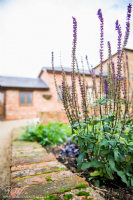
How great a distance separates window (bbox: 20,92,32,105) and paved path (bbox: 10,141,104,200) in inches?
410

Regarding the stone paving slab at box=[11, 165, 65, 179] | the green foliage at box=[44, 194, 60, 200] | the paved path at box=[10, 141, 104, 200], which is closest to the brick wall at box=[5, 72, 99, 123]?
the paved path at box=[10, 141, 104, 200]

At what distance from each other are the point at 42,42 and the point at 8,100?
34.8ft

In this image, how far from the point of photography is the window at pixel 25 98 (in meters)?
11.8

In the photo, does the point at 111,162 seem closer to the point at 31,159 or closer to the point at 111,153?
the point at 111,153

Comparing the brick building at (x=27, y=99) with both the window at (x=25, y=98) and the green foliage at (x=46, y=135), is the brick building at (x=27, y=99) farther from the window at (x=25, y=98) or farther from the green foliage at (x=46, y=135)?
the green foliage at (x=46, y=135)

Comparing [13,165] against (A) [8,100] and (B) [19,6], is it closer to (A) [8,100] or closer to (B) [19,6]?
(B) [19,6]

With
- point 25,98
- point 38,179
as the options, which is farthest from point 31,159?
point 25,98

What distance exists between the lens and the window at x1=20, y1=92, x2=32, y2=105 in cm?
1184

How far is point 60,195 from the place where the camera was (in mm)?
1050

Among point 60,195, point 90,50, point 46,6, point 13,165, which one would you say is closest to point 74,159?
point 13,165

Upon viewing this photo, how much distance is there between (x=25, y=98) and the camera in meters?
12.0

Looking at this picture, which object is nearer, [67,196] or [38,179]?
[67,196]

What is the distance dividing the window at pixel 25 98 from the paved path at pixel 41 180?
1042 centimetres

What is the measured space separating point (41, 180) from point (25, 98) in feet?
36.8
